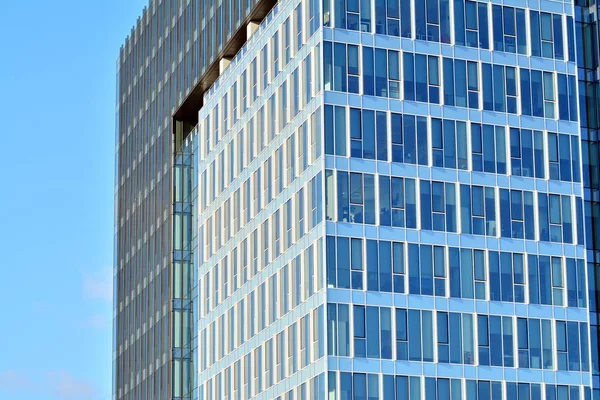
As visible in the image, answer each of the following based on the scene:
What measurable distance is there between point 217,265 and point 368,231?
19420 mm

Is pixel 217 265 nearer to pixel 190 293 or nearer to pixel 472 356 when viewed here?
pixel 190 293

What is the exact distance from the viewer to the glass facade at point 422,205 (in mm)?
74188

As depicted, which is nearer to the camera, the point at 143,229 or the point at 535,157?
the point at 535,157

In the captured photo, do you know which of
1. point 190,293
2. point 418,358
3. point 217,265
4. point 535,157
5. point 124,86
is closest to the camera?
point 418,358

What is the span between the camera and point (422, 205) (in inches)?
3002

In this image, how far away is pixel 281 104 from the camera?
270 feet

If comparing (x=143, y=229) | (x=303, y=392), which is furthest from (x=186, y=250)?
(x=303, y=392)

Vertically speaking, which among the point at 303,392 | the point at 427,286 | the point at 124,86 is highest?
the point at 124,86

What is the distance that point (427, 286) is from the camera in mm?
75250

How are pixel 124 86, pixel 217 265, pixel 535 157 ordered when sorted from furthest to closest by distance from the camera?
1. pixel 124 86
2. pixel 217 265
3. pixel 535 157

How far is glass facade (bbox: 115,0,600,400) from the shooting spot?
74.2m

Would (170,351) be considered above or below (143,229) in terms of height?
below

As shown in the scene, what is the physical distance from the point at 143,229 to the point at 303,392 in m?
43.7

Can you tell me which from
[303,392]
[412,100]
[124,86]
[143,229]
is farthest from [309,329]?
[124,86]
